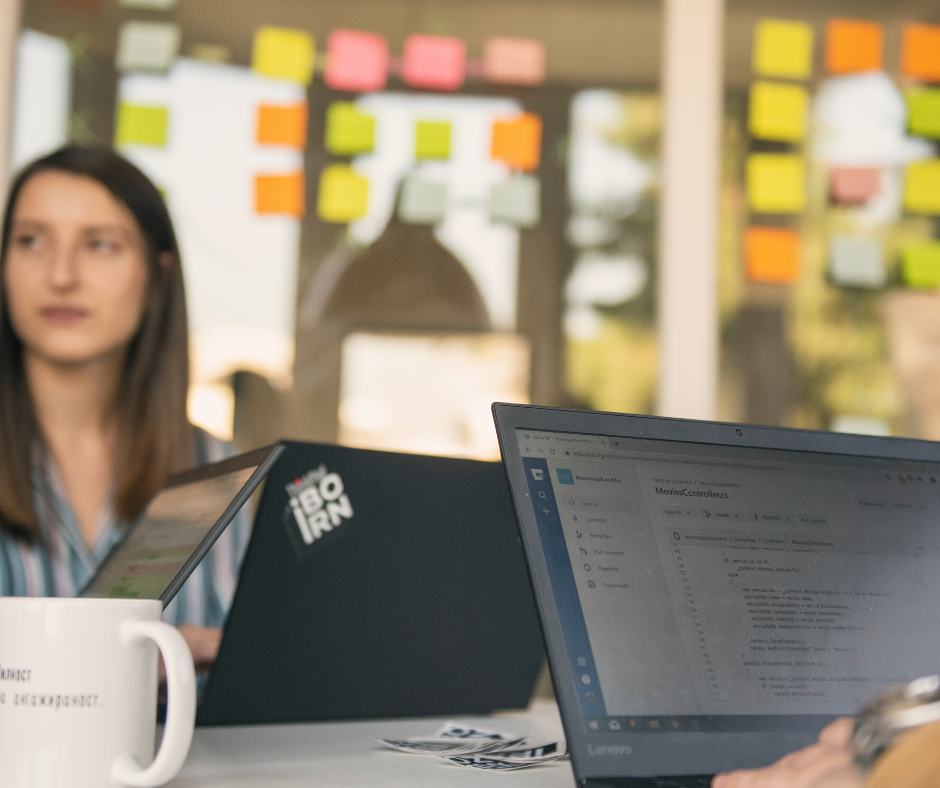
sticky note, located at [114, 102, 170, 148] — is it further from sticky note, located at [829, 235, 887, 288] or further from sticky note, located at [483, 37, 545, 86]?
sticky note, located at [829, 235, 887, 288]

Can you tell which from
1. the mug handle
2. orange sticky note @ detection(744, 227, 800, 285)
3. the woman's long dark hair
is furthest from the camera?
orange sticky note @ detection(744, 227, 800, 285)

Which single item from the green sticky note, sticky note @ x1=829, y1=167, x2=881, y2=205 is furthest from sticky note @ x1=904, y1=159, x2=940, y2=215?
the green sticky note

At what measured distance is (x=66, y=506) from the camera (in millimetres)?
1534

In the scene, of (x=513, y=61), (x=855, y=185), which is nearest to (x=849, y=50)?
(x=855, y=185)

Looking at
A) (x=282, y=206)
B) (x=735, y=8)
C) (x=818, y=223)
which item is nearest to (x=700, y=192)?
(x=818, y=223)

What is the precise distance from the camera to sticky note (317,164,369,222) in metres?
2.09

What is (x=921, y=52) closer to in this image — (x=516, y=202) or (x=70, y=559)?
(x=516, y=202)

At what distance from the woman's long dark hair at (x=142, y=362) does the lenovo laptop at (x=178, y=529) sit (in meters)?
0.72

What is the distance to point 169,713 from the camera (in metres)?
0.53

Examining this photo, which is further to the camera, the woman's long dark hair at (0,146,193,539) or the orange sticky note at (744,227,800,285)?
the orange sticky note at (744,227,800,285)

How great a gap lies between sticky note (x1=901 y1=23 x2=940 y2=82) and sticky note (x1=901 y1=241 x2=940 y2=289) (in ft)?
1.23

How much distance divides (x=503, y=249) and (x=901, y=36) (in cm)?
98

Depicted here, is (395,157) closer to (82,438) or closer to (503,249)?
(503,249)

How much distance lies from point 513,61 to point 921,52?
0.89 meters
